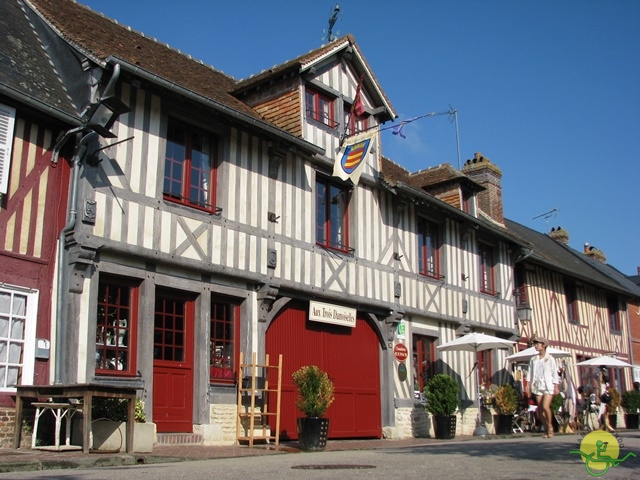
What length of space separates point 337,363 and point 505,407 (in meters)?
5.17

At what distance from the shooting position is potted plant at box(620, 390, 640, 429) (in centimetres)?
2359

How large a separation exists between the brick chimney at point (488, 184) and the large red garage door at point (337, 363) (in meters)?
8.55

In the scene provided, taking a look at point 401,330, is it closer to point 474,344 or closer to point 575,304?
point 474,344

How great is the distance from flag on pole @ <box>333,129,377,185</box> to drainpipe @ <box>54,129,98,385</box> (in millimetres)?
4905

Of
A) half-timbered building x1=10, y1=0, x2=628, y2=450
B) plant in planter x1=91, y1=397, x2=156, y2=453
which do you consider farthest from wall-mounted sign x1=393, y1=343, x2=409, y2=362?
plant in planter x1=91, y1=397, x2=156, y2=453

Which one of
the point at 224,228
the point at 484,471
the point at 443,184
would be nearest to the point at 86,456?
the point at 484,471

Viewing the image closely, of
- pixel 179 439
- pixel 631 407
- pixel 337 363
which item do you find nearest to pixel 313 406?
pixel 179 439

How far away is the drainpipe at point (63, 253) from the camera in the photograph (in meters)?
9.52

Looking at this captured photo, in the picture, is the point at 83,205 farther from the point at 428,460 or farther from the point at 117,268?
the point at 428,460

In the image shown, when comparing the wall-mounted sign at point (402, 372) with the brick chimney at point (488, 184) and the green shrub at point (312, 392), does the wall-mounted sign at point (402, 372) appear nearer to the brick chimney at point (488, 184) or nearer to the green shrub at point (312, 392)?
the green shrub at point (312, 392)

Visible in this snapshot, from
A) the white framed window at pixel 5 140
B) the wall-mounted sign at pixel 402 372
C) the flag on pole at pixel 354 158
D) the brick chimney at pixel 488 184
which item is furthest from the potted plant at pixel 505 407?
the white framed window at pixel 5 140

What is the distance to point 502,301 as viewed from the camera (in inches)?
783

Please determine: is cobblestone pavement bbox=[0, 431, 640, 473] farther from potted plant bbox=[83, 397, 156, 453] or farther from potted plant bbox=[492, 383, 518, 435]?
potted plant bbox=[492, 383, 518, 435]

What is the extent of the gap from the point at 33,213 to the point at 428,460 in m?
5.54
